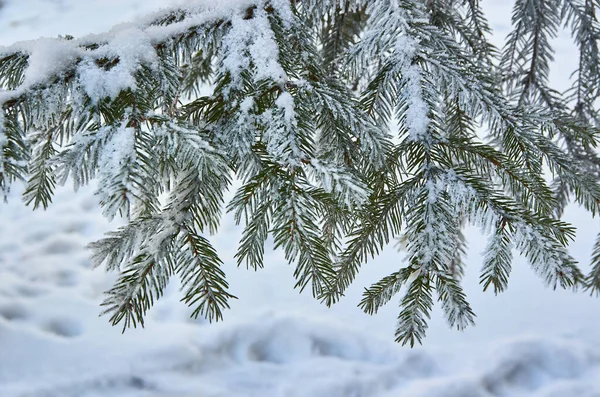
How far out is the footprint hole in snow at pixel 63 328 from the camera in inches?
98.0

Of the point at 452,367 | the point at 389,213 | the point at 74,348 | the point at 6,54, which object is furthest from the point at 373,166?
the point at 74,348

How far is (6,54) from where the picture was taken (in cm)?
94

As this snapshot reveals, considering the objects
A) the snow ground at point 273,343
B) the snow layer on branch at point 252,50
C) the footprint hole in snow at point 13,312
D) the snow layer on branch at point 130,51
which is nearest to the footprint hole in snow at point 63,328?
the snow ground at point 273,343

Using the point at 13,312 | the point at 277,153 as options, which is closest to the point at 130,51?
the point at 277,153

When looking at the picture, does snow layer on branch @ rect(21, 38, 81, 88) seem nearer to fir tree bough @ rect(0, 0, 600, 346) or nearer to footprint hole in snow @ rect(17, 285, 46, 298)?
fir tree bough @ rect(0, 0, 600, 346)

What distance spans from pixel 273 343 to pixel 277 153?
188 centimetres

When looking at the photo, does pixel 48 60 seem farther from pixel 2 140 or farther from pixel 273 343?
pixel 273 343

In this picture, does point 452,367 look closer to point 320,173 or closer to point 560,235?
point 560,235

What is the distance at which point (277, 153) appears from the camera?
0.80 m

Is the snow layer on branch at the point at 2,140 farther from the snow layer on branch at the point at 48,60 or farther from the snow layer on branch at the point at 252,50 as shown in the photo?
the snow layer on branch at the point at 252,50

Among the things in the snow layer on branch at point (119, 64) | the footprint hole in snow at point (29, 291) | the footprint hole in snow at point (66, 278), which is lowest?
the footprint hole in snow at point (29, 291)

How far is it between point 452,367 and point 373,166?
1734mm

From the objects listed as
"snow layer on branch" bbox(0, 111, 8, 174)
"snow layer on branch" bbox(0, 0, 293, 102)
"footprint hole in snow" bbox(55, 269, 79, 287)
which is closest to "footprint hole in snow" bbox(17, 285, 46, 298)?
"footprint hole in snow" bbox(55, 269, 79, 287)

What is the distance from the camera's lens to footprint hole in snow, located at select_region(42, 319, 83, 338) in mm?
2490
